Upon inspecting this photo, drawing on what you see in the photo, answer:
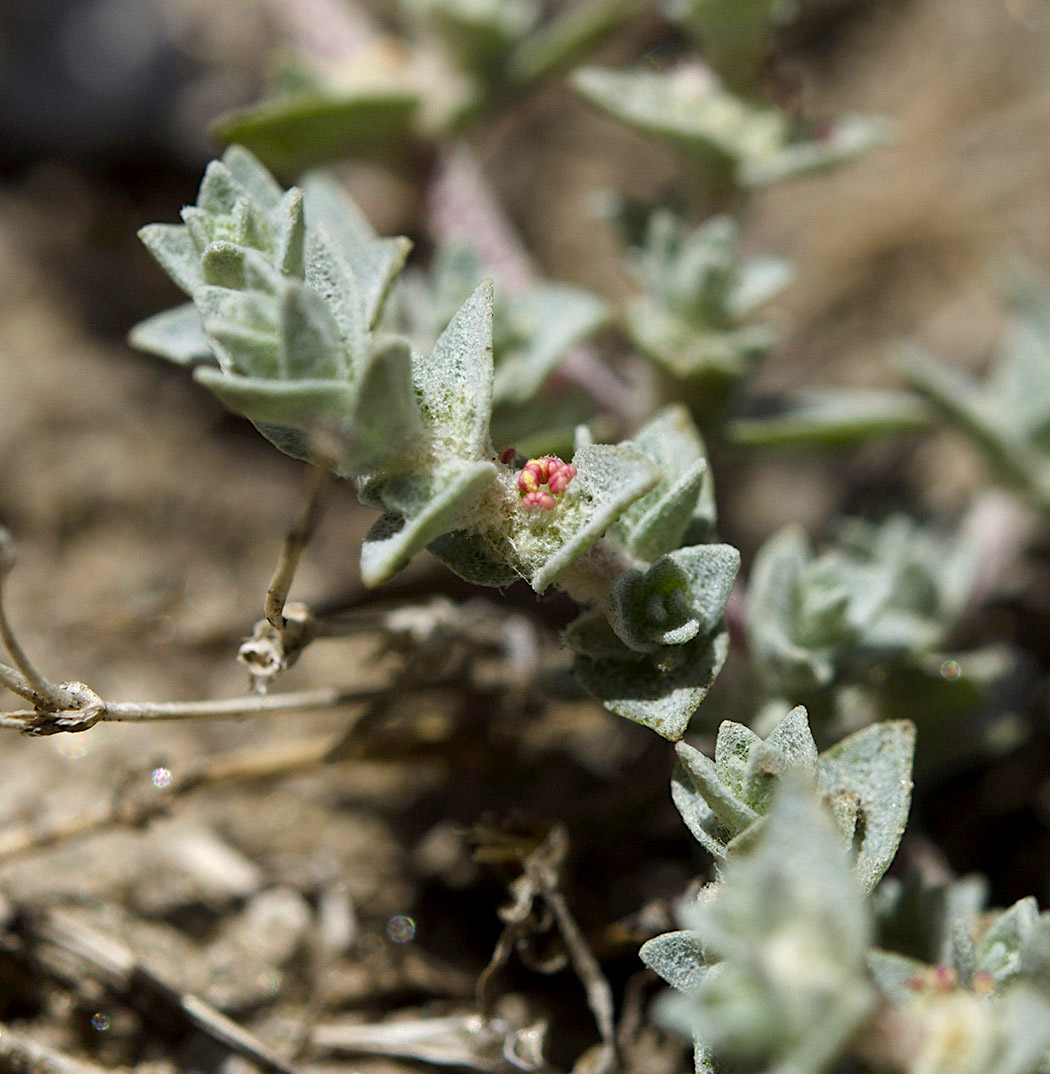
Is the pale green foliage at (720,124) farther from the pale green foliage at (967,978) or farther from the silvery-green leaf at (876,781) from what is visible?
the pale green foliage at (967,978)

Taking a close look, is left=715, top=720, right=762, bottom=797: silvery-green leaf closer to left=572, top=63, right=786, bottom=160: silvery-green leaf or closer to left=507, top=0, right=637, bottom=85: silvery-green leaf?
left=572, top=63, right=786, bottom=160: silvery-green leaf

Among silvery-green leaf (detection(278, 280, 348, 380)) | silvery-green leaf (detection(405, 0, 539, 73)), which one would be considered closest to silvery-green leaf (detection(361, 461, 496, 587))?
silvery-green leaf (detection(278, 280, 348, 380))

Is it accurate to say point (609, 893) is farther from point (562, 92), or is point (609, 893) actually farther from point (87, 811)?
point (562, 92)

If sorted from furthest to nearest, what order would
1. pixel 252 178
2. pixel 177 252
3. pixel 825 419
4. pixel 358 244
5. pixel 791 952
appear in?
pixel 825 419
pixel 358 244
pixel 252 178
pixel 177 252
pixel 791 952

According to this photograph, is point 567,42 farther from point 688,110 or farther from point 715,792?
point 715,792

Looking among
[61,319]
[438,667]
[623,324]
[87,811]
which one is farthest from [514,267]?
[87,811]

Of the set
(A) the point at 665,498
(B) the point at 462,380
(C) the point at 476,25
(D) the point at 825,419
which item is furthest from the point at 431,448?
(C) the point at 476,25

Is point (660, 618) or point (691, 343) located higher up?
point (691, 343)

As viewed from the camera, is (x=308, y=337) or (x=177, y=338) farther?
(x=177, y=338)
